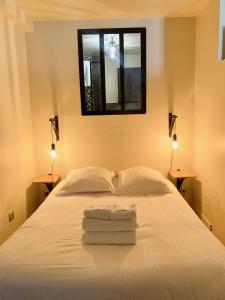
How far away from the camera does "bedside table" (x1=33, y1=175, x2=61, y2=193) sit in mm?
3004

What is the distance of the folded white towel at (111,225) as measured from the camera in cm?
165

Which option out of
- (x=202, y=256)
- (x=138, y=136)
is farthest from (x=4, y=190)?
(x=202, y=256)

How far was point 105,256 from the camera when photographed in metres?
1.49

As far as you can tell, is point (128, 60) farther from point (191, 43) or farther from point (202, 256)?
point (202, 256)

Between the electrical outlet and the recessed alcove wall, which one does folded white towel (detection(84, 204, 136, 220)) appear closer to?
the electrical outlet

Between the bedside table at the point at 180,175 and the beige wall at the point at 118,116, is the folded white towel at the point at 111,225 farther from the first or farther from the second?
the beige wall at the point at 118,116

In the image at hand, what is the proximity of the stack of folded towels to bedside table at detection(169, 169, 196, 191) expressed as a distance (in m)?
1.42

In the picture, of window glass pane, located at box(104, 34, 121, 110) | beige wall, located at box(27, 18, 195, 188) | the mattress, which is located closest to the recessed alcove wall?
beige wall, located at box(27, 18, 195, 188)

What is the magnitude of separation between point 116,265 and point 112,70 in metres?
2.34

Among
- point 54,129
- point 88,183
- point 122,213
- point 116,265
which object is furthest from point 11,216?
point 116,265

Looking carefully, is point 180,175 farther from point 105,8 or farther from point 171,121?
point 105,8

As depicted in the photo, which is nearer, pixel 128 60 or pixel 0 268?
pixel 0 268

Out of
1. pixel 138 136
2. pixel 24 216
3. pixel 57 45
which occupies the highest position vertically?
pixel 57 45

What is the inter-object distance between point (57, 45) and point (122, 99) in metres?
1.00
